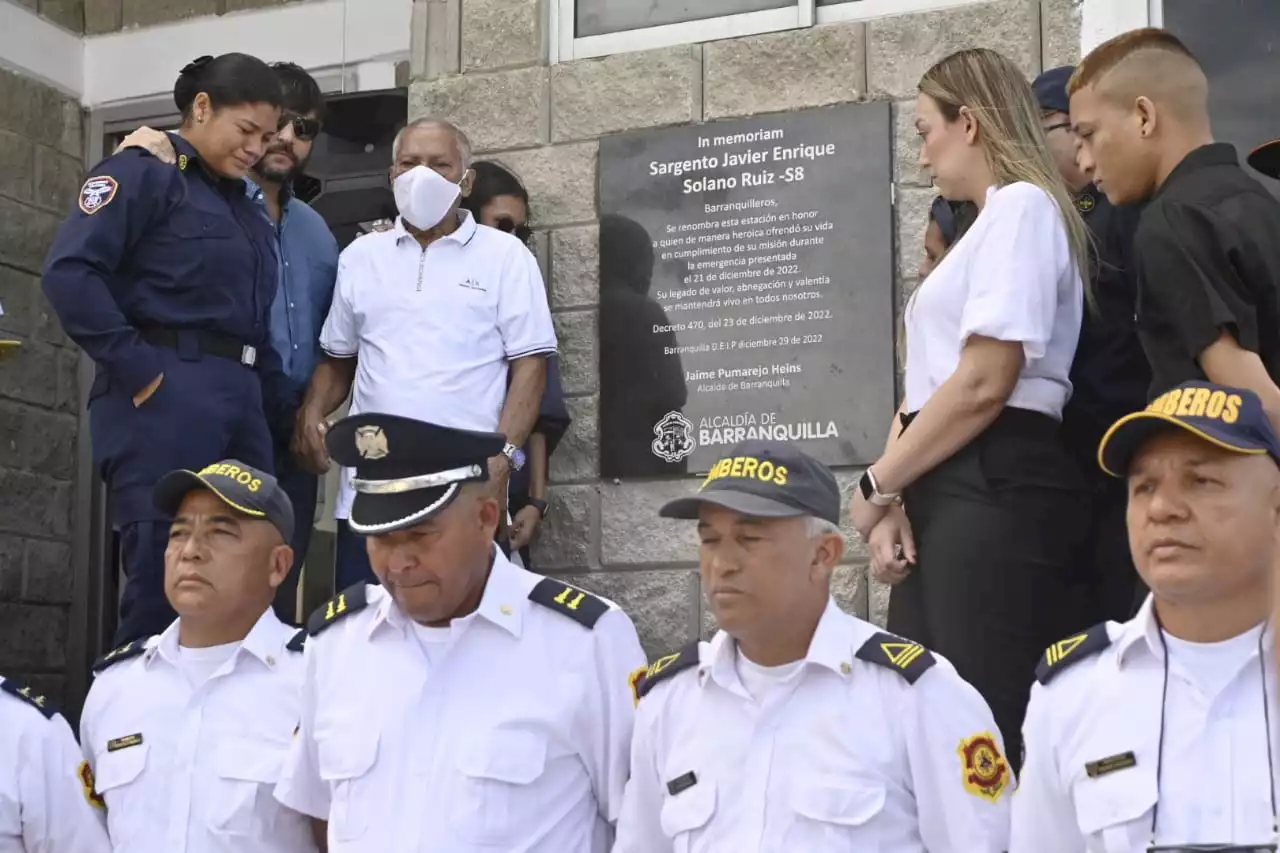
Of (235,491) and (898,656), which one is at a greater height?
(235,491)

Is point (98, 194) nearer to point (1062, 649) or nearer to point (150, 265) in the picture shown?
point (150, 265)

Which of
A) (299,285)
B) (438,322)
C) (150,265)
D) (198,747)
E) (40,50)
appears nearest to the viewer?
(198,747)

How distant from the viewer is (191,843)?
4.12m

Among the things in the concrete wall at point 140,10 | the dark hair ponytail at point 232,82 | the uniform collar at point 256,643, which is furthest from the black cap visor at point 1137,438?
the concrete wall at point 140,10

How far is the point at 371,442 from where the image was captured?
3.97 metres

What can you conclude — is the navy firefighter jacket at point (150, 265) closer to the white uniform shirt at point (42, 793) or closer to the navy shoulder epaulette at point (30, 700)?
the navy shoulder epaulette at point (30, 700)

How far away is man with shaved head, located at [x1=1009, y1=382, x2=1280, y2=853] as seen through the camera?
282 cm

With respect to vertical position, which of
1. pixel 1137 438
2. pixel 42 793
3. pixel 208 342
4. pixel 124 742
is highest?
pixel 208 342

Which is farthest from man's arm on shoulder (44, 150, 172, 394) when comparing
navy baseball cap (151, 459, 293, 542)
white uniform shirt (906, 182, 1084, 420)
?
white uniform shirt (906, 182, 1084, 420)

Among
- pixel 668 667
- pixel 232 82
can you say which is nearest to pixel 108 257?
pixel 232 82

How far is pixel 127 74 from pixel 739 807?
5636mm

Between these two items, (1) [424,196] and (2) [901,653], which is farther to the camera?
(1) [424,196]

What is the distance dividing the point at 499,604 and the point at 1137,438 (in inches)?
56.0

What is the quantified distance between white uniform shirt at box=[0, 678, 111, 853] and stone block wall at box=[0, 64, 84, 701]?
3111mm
